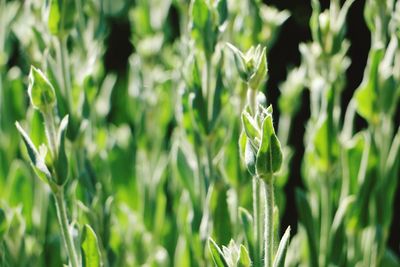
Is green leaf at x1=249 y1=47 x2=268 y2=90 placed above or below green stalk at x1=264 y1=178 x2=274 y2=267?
above

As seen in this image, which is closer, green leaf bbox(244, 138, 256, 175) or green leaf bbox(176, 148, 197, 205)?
green leaf bbox(244, 138, 256, 175)

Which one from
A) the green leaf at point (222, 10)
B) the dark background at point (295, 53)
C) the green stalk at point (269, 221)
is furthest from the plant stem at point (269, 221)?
the dark background at point (295, 53)

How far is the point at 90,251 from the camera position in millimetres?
561

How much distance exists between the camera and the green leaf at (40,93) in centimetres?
55

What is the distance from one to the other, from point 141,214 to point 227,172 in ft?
0.77

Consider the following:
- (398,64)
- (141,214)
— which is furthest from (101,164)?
(398,64)

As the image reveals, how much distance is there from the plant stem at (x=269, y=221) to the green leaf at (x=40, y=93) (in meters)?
0.19

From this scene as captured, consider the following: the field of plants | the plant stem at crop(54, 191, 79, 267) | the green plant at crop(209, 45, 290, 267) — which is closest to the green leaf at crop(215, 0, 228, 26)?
the field of plants

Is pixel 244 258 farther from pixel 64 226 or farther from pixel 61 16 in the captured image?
pixel 61 16

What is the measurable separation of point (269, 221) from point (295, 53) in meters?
1.47

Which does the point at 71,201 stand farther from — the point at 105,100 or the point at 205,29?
the point at 105,100

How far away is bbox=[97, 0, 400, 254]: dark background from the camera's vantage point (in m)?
1.73

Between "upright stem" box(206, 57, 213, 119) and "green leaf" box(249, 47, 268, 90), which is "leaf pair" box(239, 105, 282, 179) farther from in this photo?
"upright stem" box(206, 57, 213, 119)

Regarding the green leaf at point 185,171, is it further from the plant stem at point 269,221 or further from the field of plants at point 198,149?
the plant stem at point 269,221
